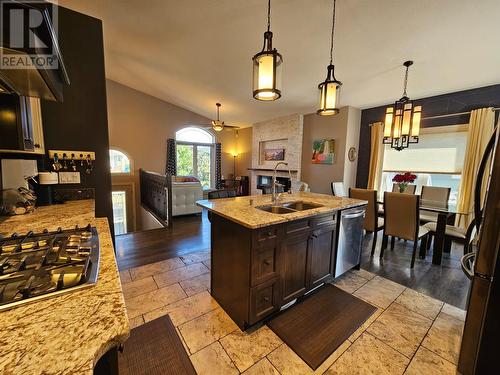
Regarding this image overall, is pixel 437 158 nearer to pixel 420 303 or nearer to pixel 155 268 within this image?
pixel 420 303

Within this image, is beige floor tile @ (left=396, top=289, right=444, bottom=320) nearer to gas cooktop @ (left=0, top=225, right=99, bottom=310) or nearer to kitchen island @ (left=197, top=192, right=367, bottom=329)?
kitchen island @ (left=197, top=192, right=367, bottom=329)

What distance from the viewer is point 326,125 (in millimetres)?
5340

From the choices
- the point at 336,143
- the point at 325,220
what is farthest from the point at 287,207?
the point at 336,143

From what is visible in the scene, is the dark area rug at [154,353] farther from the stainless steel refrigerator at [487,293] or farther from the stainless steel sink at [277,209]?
the stainless steel refrigerator at [487,293]

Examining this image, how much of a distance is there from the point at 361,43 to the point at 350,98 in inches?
70.5

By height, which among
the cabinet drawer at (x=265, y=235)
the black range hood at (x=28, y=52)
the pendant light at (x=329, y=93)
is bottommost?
the cabinet drawer at (x=265, y=235)

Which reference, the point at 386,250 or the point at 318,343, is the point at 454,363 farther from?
the point at 386,250

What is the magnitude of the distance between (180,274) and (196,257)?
1.56 feet

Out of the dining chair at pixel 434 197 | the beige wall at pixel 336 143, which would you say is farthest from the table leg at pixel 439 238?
the beige wall at pixel 336 143

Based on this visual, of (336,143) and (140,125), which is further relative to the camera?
(140,125)

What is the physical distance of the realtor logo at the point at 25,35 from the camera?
739 millimetres

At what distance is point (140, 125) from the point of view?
22.2 feet

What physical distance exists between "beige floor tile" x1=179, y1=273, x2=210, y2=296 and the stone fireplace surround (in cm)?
428

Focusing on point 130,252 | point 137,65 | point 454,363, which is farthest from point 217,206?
point 137,65
